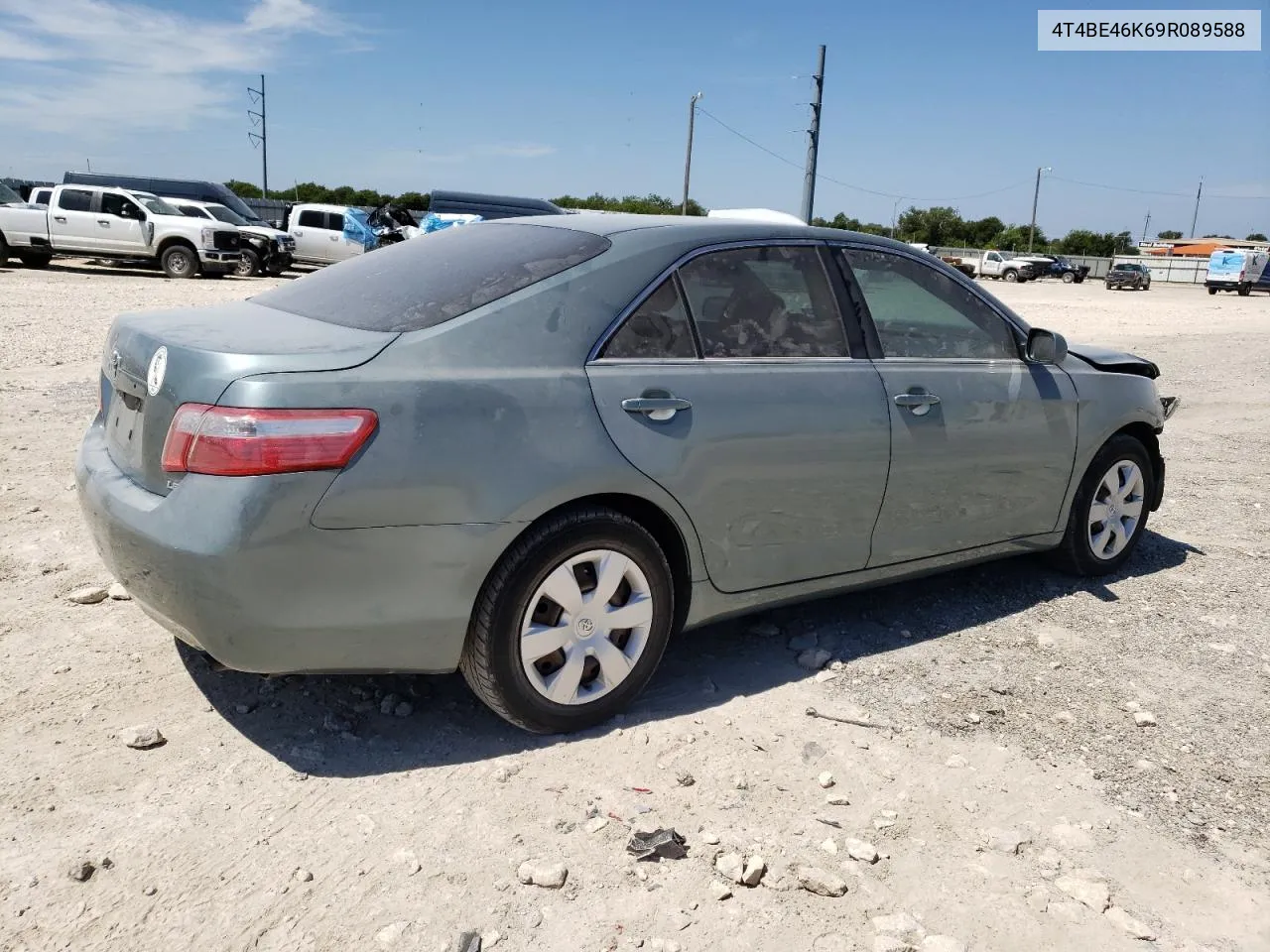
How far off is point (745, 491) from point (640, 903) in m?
1.39

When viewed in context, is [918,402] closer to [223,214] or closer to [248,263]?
[248,263]

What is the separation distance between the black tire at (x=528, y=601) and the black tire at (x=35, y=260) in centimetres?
2456

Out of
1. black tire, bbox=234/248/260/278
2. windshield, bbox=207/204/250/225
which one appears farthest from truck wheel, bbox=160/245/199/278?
windshield, bbox=207/204/250/225

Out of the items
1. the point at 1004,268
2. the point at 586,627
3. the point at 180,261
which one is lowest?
the point at 586,627

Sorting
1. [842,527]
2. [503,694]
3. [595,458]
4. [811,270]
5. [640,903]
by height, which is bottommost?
[640,903]

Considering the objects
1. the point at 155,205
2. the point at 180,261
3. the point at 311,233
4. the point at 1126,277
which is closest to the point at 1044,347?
the point at 180,261

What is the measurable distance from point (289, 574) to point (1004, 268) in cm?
5779

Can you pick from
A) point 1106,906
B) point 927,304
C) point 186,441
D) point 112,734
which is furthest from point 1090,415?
point 112,734

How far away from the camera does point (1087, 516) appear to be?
481 cm

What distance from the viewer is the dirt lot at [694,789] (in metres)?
2.45

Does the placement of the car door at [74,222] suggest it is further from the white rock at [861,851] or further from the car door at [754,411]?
the white rock at [861,851]

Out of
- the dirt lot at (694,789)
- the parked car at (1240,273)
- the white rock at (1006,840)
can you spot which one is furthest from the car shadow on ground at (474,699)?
the parked car at (1240,273)

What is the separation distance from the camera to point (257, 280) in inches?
958

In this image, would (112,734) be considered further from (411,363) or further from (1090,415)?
(1090,415)
